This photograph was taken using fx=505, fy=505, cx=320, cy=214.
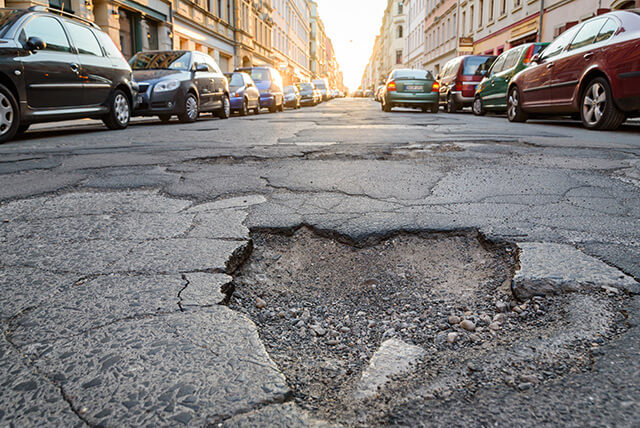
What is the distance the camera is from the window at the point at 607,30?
6.82 m

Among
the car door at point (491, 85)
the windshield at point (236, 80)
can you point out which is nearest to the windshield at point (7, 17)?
the windshield at point (236, 80)

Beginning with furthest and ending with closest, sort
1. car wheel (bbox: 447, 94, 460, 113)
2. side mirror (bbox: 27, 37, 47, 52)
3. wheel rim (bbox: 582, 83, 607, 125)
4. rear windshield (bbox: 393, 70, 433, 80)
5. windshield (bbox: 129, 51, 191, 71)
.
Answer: rear windshield (bbox: 393, 70, 433, 80), car wheel (bbox: 447, 94, 460, 113), windshield (bbox: 129, 51, 191, 71), wheel rim (bbox: 582, 83, 607, 125), side mirror (bbox: 27, 37, 47, 52)

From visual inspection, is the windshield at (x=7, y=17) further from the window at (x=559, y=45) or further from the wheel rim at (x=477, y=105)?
the wheel rim at (x=477, y=105)

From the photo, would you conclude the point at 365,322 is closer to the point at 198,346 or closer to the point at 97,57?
the point at 198,346

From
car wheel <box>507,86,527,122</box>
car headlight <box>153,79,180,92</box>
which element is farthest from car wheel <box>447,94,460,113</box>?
car headlight <box>153,79,180,92</box>

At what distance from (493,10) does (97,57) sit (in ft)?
82.8

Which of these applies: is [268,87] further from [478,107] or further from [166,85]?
[166,85]

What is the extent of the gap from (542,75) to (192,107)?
7078mm

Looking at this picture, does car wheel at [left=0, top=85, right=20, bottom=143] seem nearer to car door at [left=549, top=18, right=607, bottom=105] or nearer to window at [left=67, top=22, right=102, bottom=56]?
window at [left=67, top=22, right=102, bottom=56]

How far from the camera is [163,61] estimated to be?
11289 mm

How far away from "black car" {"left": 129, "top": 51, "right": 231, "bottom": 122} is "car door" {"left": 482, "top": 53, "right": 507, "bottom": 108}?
667 centimetres

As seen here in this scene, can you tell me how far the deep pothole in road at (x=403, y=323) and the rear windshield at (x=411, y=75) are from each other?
14.6m

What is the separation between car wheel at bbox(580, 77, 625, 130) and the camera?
22.6 feet

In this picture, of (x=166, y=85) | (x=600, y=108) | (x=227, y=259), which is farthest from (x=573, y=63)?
(x=166, y=85)
